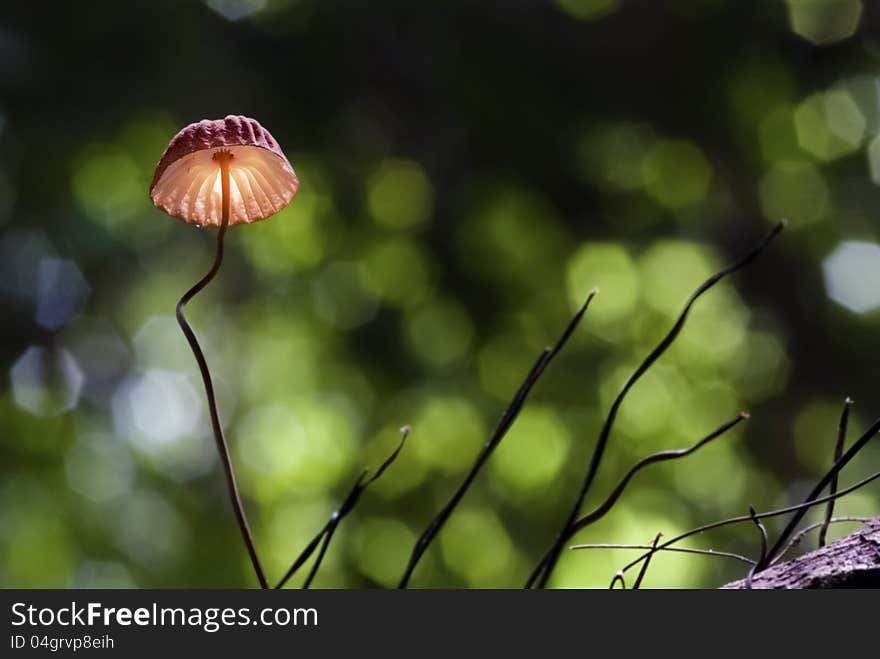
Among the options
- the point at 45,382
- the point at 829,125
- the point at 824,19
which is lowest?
the point at 45,382

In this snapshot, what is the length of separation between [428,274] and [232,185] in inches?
51.5

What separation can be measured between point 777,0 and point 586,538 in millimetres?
1140

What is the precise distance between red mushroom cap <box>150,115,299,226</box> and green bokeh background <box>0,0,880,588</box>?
1191 millimetres

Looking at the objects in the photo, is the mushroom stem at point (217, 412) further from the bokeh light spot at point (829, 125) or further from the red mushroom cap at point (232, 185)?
the bokeh light spot at point (829, 125)

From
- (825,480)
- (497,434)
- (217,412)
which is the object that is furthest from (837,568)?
(217,412)

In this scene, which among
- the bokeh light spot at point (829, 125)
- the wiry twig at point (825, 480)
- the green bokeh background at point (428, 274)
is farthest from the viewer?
the bokeh light spot at point (829, 125)

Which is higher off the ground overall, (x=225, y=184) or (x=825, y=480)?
(x=225, y=184)

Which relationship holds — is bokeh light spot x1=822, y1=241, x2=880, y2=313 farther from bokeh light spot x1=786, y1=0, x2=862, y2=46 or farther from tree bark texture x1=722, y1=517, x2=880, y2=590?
tree bark texture x1=722, y1=517, x2=880, y2=590

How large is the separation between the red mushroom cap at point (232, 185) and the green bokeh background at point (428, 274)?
46.9 inches

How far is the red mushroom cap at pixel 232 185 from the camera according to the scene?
37 centimetres

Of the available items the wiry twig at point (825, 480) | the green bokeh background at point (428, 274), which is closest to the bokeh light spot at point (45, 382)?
the green bokeh background at point (428, 274)

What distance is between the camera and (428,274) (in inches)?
66.8

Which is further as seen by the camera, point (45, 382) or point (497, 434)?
point (45, 382)

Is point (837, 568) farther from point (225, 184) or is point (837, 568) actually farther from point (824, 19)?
point (824, 19)
